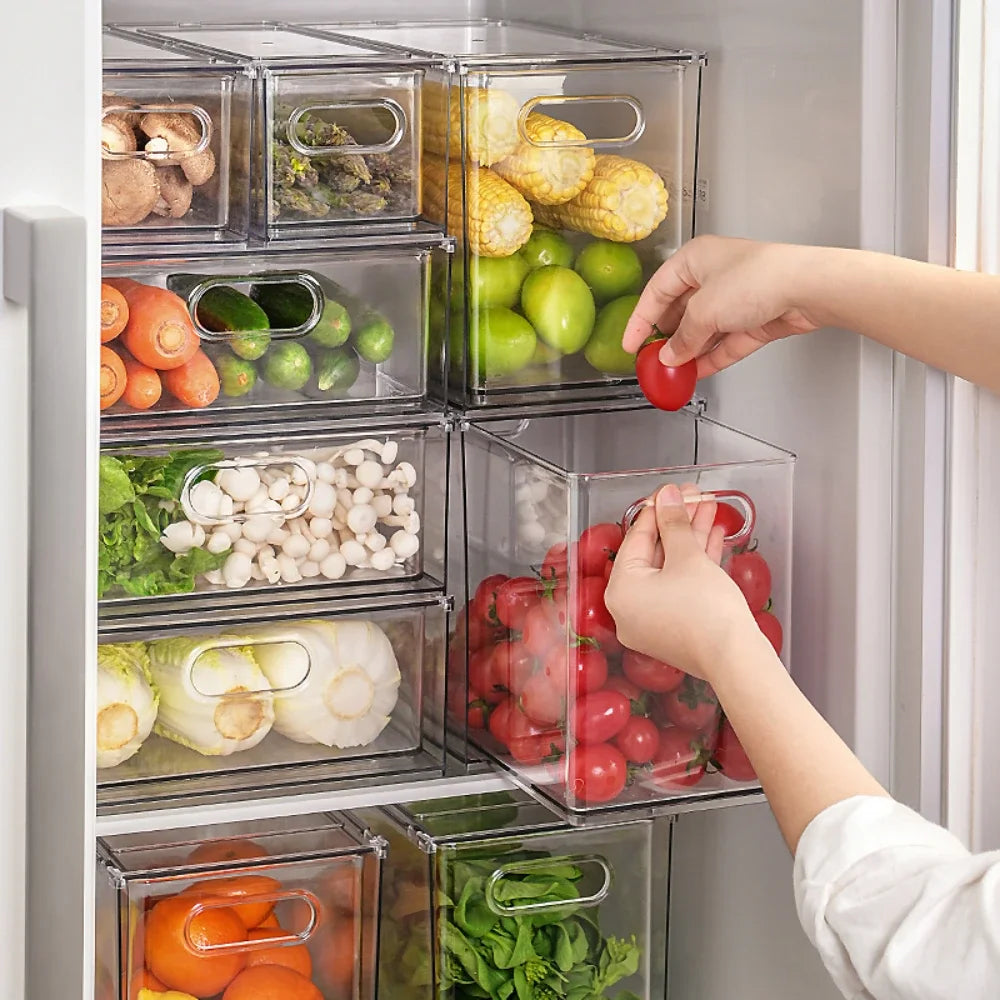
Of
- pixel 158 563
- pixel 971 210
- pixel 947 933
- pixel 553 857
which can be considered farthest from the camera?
pixel 553 857

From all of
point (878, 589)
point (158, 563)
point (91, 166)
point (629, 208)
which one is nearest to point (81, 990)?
point (158, 563)

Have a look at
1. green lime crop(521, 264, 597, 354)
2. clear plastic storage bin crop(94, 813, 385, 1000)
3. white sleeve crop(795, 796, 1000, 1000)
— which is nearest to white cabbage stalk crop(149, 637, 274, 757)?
clear plastic storage bin crop(94, 813, 385, 1000)

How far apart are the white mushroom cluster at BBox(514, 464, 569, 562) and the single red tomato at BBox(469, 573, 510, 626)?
4 centimetres

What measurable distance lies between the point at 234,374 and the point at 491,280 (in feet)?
0.74

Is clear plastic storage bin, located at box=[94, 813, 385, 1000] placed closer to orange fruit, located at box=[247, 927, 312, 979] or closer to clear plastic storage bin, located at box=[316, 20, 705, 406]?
orange fruit, located at box=[247, 927, 312, 979]

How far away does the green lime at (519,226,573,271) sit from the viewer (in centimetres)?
127

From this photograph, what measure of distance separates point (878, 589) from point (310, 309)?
19.4 inches

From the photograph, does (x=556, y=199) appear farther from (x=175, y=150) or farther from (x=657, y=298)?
(x=175, y=150)

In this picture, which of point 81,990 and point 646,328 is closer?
point 81,990

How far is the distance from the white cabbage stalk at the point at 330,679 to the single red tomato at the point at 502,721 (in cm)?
9

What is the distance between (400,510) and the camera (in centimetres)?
126

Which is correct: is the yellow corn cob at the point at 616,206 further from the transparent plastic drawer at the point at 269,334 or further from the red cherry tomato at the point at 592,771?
the red cherry tomato at the point at 592,771

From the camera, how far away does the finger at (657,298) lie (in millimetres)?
1201

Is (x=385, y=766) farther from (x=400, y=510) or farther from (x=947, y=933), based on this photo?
(x=947, y=933)
